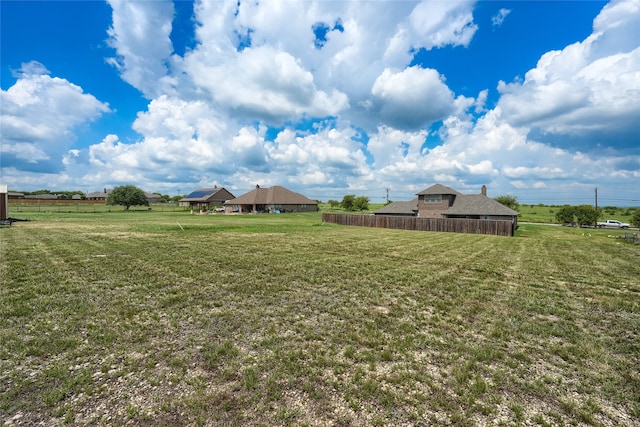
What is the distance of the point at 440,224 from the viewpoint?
2992 centimetres

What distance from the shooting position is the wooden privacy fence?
2742cm

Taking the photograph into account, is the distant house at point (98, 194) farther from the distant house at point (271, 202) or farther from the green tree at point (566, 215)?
the green tree at point (566, 215)

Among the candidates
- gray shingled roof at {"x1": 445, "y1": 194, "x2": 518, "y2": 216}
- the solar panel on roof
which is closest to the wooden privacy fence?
gray shingled roof at {"x1": 445, "y1": 194, "x2": 518, "y2": 216}

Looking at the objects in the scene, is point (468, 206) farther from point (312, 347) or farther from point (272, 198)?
point (272, 198)

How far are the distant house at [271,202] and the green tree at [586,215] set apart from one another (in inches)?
1957

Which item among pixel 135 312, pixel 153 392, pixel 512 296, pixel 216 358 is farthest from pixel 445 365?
pixel 135 312

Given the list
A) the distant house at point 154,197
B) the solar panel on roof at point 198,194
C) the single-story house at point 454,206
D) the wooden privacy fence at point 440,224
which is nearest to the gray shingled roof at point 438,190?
the single-story house at point 454,206

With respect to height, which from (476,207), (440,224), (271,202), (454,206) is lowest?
(440,224)

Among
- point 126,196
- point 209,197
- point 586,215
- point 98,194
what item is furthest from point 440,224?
point 98,194

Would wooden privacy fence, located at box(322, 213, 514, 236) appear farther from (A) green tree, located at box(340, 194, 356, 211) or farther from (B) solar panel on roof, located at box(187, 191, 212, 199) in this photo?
(B) solar panel on roof, located at box(187, 191, 212, 199)

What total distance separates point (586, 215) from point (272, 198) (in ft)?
186

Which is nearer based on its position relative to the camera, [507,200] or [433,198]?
[433,198]

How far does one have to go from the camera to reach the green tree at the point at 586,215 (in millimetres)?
46719

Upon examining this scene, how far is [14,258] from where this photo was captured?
11.1 m
